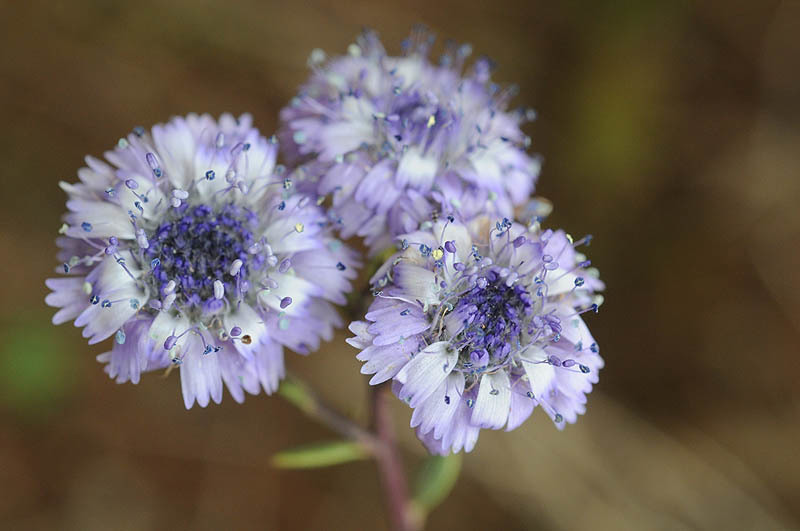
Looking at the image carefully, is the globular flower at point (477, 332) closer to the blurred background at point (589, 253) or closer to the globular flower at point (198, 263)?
the globular flower at point (198, 263)

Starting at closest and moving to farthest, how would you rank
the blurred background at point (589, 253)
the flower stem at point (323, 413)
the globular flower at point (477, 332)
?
1. the globular flower at point (477, 332)
2. the flower stem at point (323, 413)
3. the blurred background at point (589, 253)

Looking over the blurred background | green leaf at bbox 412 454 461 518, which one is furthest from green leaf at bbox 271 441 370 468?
the blurred background

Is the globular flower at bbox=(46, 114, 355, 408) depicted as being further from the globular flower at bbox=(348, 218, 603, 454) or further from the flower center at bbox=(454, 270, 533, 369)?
the flower center at bbox=(454, 270, 533, 369)

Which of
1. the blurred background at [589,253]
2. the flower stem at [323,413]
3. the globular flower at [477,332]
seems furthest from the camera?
the blurred background at [589,253]

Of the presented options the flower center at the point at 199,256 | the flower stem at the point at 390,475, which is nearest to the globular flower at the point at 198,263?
the flower center at the point at 199,256

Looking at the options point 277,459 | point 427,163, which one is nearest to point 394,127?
point 427,163

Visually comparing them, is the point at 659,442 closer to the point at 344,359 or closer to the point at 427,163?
the point at 344,359
